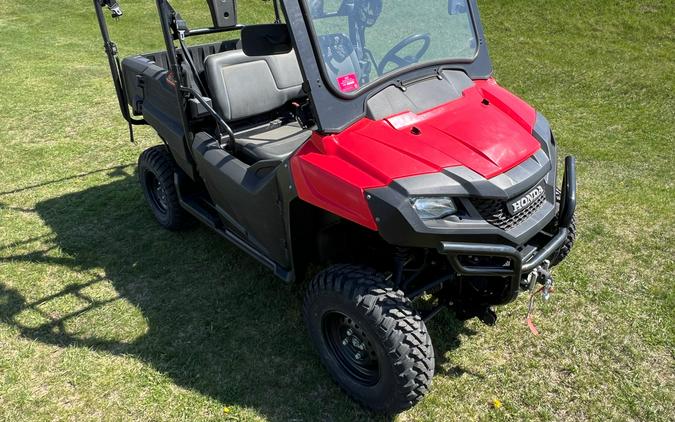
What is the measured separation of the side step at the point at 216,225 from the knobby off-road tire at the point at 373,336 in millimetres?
376

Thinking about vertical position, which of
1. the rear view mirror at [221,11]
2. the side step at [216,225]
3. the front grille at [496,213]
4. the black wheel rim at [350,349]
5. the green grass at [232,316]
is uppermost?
the rear view mirror at [221,11]

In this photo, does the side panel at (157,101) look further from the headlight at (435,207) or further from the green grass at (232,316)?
the headlight at (435,207)

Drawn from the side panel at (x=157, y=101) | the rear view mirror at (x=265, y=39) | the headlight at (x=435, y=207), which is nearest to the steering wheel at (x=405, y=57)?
the rear view mirror at (x=265, y=39)

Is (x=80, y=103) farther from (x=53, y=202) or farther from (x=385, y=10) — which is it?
(x=385, y=10)

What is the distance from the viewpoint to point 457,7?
119 inches

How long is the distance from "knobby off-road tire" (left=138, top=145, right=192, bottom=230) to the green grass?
12 centimetres

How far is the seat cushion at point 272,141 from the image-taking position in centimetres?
329

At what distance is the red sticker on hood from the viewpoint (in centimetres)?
256

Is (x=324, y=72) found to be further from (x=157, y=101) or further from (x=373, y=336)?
(x=157, y=101)

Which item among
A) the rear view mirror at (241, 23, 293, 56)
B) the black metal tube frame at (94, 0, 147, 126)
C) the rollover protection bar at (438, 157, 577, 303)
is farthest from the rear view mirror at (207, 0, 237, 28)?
the rollover protection bar at (438, 157, 577, 303)

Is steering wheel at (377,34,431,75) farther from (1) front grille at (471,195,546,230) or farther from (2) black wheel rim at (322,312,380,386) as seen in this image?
(2) black wheel rim at (322,312,380,386)

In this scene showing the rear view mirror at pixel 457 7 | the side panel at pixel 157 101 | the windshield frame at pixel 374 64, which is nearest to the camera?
the windshield frame at pixel 374 64

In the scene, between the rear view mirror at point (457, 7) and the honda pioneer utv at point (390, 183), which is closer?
the honda pioneer utv at point (390, 183)

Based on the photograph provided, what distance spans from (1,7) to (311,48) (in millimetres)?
15789
